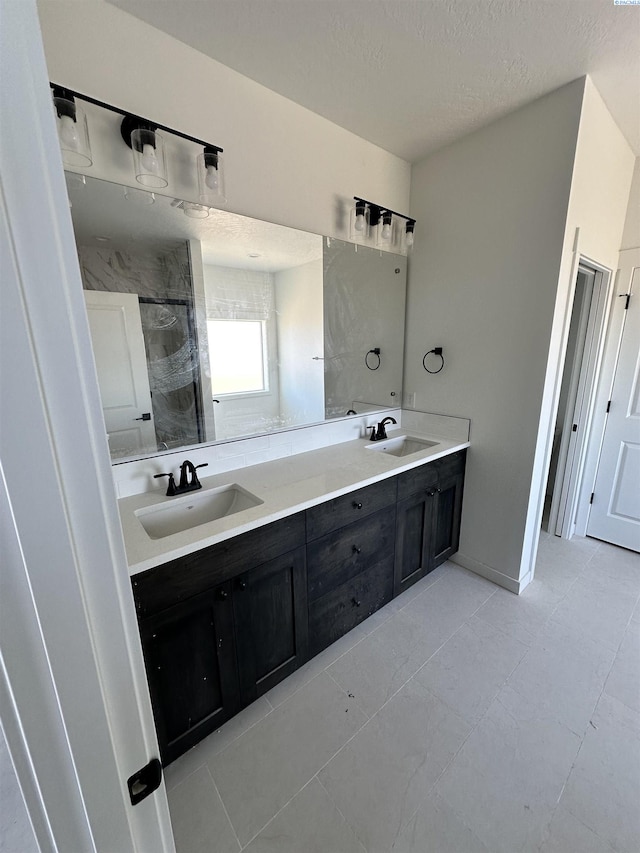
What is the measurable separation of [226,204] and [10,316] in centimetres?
162

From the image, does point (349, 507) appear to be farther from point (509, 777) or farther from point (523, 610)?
point (523, 610)

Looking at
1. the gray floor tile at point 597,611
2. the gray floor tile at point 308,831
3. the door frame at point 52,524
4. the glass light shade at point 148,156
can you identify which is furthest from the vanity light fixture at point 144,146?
the gray floor tile at point 597,611

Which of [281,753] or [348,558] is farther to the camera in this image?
[348,558]

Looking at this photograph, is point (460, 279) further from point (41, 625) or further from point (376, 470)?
point (41, 625)

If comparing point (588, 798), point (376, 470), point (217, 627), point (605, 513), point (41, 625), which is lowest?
point (588, 798)

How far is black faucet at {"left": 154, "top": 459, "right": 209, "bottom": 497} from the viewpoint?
1.56 metres

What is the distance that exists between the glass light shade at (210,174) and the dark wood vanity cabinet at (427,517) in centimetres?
162

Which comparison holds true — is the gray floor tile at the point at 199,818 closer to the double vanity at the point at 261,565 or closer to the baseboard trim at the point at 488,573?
the double vanity at the point at 261,565

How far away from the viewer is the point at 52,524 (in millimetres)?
355

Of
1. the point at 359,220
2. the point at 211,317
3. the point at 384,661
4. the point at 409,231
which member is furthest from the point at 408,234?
the point at 384,661

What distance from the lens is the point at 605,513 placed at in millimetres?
2713

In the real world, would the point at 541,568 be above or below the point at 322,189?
below

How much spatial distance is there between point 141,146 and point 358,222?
1.18m

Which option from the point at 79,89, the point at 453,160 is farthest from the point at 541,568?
the point at 79,89
